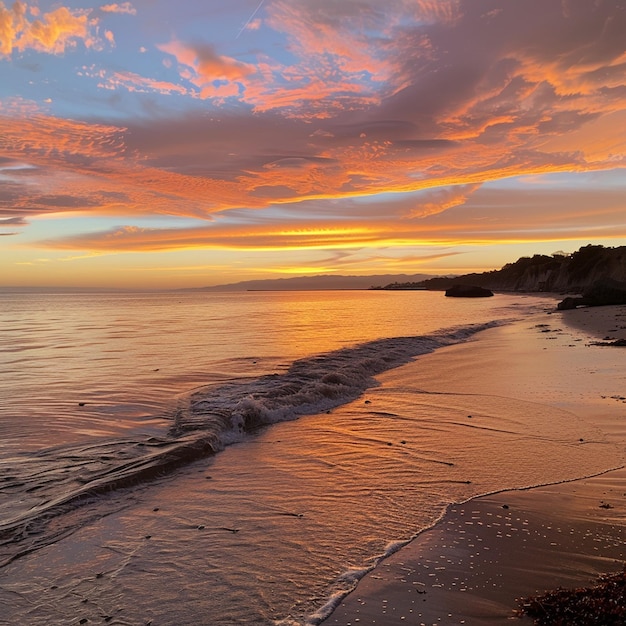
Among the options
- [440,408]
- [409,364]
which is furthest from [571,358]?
[440,408]

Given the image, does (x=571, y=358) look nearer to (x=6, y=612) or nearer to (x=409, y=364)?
(x=409, y=364)

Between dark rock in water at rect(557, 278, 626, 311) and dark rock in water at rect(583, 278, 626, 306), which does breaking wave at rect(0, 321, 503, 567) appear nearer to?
dark rock in water at rect(557, 278, 626, 311)

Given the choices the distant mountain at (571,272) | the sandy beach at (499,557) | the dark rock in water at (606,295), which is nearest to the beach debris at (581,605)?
the sandy beach at (499,557)

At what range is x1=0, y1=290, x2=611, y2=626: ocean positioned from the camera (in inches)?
185

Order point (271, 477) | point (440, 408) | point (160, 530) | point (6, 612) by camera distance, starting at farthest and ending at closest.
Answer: point (440, 408)
point (271, 477)
point (160, 530)
point (6, 612)

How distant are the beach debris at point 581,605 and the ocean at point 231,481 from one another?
1559mm

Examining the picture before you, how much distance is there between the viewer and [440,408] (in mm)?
12047

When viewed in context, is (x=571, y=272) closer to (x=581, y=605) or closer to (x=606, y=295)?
(x=606, y=295)

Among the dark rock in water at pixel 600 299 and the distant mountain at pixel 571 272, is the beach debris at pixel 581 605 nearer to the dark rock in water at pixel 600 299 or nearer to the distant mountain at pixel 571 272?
the dark rock in water at pixel 600 299

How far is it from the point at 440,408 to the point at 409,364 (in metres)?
8.22

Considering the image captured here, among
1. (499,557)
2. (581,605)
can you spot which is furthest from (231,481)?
(581,605)

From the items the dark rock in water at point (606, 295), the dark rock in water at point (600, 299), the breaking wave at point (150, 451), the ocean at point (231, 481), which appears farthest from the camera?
the dark rock in water at point (606, 295)

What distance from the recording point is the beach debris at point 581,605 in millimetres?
3740

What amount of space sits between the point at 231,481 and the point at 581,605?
4924 mm
